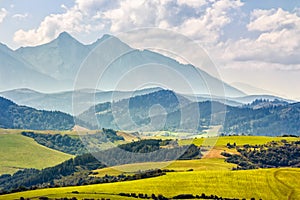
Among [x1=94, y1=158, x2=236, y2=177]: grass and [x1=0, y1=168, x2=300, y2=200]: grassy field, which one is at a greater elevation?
[x1=94, y1=158, x2=236, y2=177]: grass

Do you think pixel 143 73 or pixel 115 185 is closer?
pixel 143 73

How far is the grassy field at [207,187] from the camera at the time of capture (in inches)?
4284

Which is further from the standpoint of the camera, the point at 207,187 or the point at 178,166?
the point at 178,166

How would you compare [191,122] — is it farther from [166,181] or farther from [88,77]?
[88,77]

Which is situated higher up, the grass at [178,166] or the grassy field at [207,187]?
the grass at [178,166]

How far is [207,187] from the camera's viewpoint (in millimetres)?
114000

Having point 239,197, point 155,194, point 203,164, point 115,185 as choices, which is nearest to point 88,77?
point 115,185

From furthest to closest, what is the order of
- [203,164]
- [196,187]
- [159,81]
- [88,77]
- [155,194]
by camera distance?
[203,164] < [88,77] < [196,187] < [155,194] < [159,81]

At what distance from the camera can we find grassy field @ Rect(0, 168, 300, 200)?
357 feet

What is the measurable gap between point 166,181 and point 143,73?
3361cm

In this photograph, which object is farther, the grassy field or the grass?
the grass

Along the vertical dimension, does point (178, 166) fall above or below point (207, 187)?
above

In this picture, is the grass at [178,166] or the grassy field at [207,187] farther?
the grass at [178,166]

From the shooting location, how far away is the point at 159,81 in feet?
316
